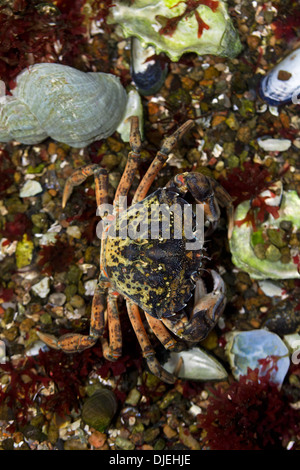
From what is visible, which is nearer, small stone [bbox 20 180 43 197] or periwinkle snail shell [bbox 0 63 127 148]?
periwinkle snail shell [bbox 0 63 127 148]

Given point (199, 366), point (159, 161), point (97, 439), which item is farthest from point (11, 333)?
point (159, 161)

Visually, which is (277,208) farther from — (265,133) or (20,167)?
(20,167)

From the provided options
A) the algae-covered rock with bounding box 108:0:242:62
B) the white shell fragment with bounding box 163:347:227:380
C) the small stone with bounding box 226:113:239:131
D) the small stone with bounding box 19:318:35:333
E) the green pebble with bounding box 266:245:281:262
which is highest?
the algae-covered rock with bounding box 108:0:242:62

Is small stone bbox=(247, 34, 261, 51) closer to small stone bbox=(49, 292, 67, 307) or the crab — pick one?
the crab

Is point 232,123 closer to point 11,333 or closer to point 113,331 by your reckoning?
point 113,331

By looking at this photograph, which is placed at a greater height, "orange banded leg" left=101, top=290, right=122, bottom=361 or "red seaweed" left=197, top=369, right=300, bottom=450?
"orange banded leg" left=101, top=290, right=122, bottom=361

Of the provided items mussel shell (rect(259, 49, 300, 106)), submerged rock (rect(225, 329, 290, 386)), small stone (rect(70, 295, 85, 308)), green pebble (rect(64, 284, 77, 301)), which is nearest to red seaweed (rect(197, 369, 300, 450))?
submerged rock (rect(225, 329, 290, 386))
